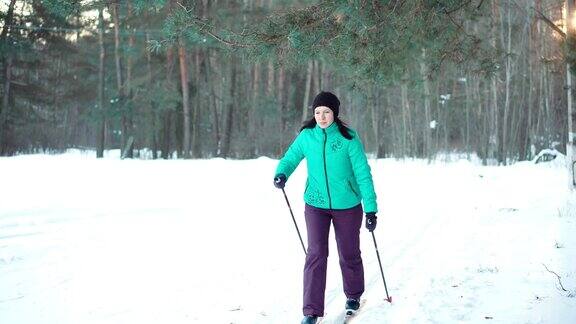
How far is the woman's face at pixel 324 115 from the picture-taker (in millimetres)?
4215

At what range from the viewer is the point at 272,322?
4270 millimetres

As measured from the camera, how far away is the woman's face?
13.8ft

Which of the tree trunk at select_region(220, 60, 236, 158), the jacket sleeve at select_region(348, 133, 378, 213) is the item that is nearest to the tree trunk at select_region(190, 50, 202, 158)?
the tree trunk at select_region(220, 60, 236, 158)

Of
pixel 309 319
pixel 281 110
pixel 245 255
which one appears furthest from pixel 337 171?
pixel 281 110

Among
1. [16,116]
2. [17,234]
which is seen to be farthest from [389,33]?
[16,116]

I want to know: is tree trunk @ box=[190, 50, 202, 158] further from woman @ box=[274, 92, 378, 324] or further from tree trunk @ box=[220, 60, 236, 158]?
woman @ box=[274, 92, 378, 324]

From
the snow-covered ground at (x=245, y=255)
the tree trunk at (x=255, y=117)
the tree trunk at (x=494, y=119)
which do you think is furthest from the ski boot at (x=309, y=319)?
the tree trunk at (x=255, y=117)

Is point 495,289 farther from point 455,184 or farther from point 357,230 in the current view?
point 455,184

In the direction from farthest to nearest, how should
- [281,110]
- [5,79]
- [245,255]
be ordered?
[281,110] < [5,79] < [245,255]

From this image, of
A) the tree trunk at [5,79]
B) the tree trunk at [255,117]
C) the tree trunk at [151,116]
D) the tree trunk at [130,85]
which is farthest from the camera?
the tree trunk at [255,117]

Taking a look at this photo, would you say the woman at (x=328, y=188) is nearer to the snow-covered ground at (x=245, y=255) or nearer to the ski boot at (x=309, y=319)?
the ski boot at (x=309, y=319)

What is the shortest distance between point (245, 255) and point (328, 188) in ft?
9.20

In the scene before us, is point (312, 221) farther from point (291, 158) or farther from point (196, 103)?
point (196, 103)

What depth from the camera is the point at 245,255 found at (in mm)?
6703
